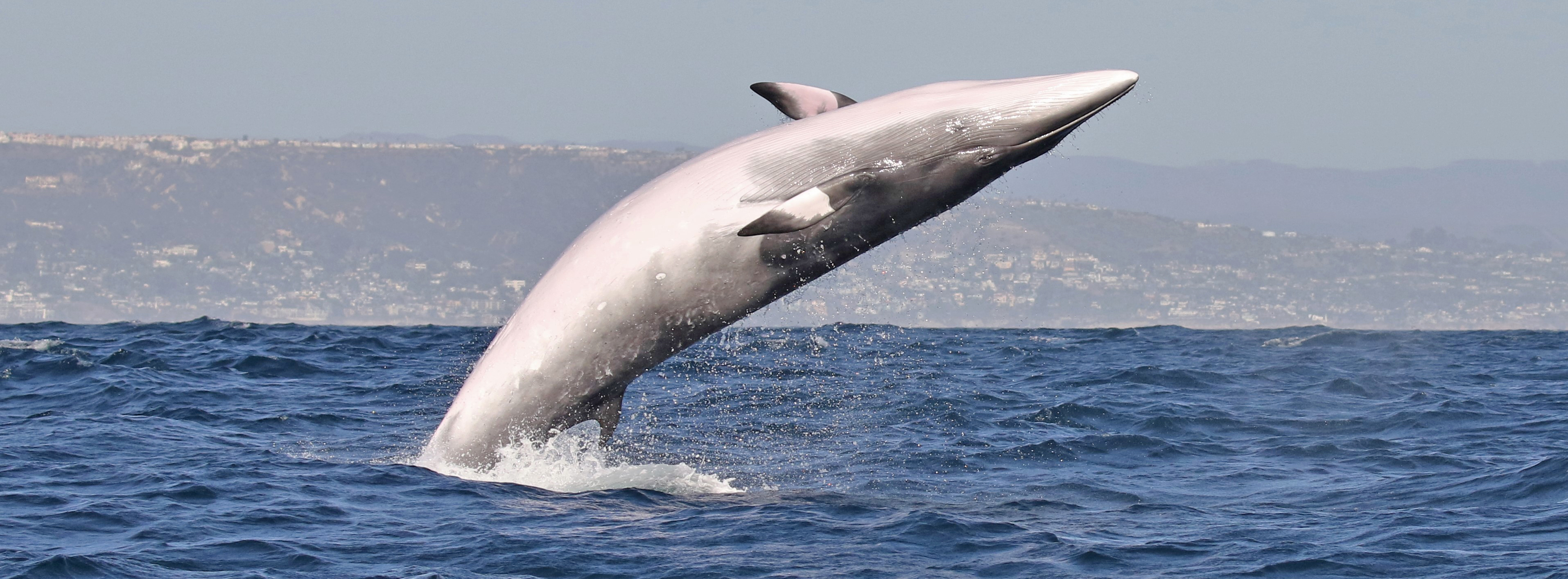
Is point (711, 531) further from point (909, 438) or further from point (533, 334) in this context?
point (909, 438)

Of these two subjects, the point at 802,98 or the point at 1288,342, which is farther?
the point at 1288,342

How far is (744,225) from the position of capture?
11758mm

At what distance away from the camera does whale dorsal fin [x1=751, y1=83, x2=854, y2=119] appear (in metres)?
12.3

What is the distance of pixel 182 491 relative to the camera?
44.7 ft

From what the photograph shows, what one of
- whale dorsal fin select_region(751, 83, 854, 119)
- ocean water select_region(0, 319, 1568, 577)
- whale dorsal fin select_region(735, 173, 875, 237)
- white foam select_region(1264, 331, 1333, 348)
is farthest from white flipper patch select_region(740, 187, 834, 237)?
white foam select_region(1264, 331, 1333, 348)

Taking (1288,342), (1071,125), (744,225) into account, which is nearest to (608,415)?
(744,225)

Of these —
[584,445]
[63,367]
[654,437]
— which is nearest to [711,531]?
[584,445]

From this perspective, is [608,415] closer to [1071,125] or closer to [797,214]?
[797,214]

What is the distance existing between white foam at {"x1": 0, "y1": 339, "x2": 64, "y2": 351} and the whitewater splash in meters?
21.2

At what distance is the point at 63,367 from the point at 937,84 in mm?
22594

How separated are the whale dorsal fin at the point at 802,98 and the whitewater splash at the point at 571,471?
416 centimetres

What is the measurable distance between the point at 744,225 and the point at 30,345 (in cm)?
2772

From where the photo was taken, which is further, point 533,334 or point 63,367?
point 63,367

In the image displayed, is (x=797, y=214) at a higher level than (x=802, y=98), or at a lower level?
lower
